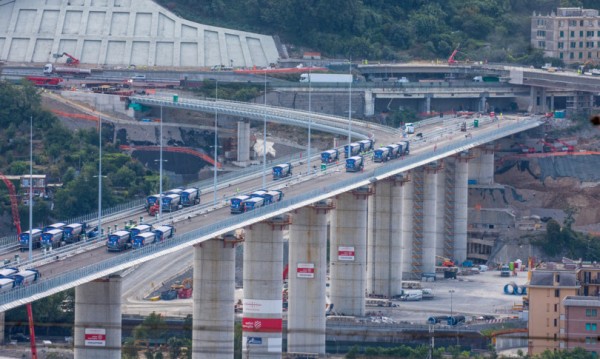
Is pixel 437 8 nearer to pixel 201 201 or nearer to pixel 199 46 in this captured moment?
pixel 199 46

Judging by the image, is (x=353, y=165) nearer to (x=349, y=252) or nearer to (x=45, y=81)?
(x=349, y=252)

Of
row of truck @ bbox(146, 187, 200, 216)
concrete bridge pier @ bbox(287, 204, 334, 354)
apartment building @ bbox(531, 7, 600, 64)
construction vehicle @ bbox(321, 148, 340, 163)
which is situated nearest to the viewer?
row of truck @ bbox(146, 187, 200, 216)

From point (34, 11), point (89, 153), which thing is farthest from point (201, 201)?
point (34, 11)

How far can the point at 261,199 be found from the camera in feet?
253

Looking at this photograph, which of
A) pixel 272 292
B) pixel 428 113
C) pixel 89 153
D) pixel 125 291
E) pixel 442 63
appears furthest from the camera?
pixel 442 63

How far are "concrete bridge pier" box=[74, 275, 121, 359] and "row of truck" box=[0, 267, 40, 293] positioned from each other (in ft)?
10.9

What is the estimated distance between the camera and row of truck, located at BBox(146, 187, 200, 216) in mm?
76812

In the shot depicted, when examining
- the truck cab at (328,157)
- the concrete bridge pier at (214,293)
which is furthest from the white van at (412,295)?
the concrete bridge pier at (214,293)

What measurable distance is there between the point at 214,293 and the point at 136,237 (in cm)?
612

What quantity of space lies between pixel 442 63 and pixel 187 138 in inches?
974

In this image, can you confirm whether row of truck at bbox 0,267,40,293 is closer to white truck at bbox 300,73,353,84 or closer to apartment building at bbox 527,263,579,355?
apartment building at bbox 527,263,579,355

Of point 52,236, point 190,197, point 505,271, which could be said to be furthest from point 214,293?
point 505,271

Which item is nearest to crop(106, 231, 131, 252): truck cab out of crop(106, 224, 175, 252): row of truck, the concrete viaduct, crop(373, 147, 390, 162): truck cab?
crop(106, 224, 175, 252): row of truck

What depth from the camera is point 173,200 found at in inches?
3046
